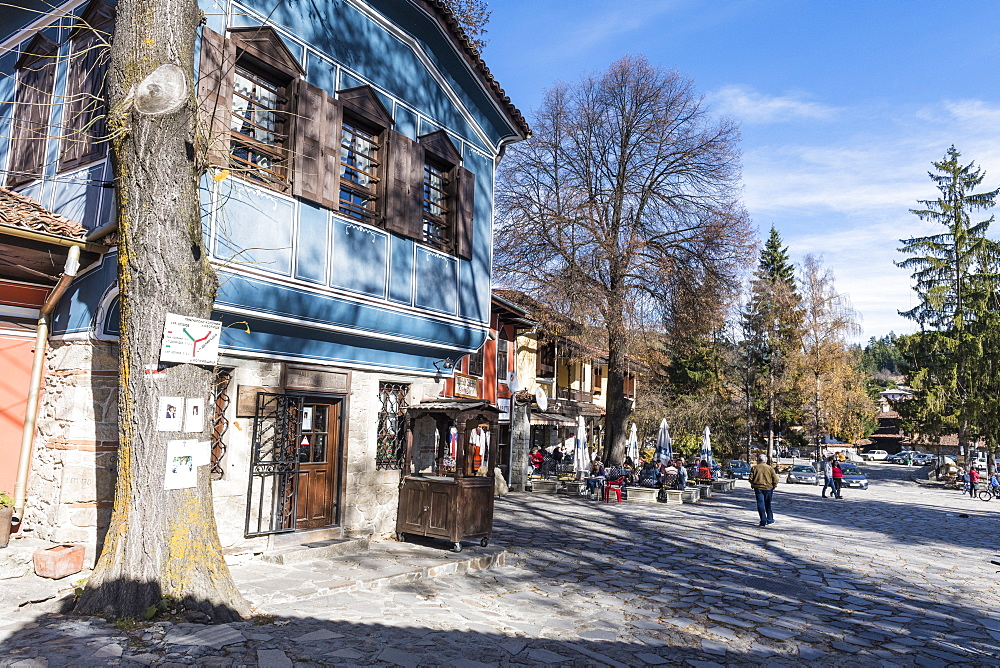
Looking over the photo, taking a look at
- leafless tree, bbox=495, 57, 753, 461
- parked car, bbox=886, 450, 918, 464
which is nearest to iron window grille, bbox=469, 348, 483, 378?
leafless tree, bbox=495, 57, 753, 461

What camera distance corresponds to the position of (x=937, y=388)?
33.5 meters

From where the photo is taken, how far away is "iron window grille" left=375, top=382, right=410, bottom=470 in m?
10.2

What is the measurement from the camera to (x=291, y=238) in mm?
8336

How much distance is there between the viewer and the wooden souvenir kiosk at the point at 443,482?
376 inches

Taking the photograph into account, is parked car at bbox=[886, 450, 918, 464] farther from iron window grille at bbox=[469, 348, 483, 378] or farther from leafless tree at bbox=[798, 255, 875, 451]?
iron window grille at bbox=[469, 348, 483, 378]

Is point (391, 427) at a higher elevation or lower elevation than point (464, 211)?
lower

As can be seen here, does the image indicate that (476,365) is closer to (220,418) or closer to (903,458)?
(220,418)

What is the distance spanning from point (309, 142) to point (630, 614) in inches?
266

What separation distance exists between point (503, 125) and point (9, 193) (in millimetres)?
7621

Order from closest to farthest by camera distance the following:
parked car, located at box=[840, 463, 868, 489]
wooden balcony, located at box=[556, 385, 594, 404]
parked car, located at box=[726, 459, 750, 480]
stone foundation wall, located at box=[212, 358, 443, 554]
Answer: stone foundation wall, located at box=[212, 358, 443, 554] → parked car, located at box=[840, 463, 868, 489] → wooden balcony, located at box=[556, 385, 594, 404] → parked car, located at box=[726, 459, 750, 480]

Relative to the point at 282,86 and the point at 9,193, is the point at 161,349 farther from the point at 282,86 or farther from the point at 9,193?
the point at 282,86

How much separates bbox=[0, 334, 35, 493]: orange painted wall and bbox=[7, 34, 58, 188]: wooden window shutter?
2.41 meters

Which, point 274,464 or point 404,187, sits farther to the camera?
point 404,187

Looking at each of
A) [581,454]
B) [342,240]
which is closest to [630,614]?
[342,240]
